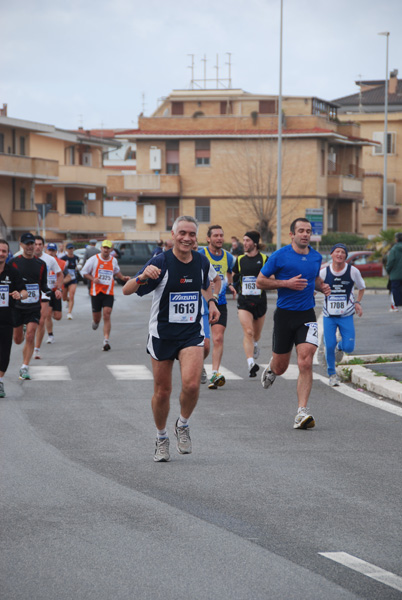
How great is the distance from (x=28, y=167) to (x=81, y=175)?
10.0m

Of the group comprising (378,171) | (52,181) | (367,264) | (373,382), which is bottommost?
(373,382)

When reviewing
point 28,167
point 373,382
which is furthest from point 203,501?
point 28,167

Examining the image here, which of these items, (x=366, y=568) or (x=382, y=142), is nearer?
(x=366, y=568)

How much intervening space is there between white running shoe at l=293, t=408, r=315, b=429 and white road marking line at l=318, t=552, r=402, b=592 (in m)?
4.55

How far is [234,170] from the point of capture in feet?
224

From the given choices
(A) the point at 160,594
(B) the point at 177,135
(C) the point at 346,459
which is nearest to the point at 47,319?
(C) the point at 346,459

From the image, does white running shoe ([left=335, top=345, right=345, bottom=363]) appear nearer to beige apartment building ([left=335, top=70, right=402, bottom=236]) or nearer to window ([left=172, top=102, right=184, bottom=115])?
window ([left=172, top=102, right=184, bottom=115])

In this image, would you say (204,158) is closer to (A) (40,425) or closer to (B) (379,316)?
(B) (379,316)

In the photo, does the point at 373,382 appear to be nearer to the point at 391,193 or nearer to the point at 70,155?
the point at 70,155

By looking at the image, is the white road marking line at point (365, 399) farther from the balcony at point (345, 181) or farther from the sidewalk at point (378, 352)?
the balcony at point (345, 181)

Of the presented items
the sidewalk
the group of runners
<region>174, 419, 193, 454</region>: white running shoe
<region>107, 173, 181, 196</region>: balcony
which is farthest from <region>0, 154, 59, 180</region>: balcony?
<region>174, 419, 193, 454</region>: white running shoe

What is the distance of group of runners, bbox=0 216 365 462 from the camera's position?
8469mm

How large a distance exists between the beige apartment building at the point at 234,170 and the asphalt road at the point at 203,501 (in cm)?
5526

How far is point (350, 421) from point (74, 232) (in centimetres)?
6351
